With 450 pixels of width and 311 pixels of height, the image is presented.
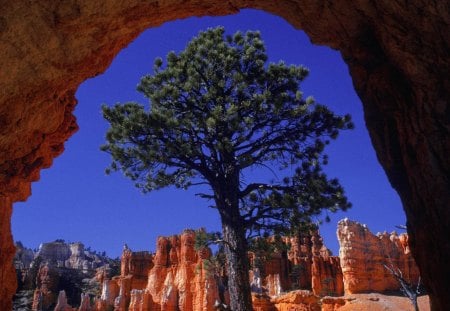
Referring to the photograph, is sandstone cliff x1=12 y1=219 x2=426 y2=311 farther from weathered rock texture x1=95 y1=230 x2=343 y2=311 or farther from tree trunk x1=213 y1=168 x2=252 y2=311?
tree trunk x1=213 y1=168 x2=252 y2=311

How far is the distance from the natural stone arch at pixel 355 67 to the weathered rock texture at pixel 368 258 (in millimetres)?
43485

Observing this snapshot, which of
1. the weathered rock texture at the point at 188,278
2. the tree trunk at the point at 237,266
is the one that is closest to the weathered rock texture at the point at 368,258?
the weathered rock texture at the point at 188,278

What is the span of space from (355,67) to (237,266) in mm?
8100

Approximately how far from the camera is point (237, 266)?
13.3 metres

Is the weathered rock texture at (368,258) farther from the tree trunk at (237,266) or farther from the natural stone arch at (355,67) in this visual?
the natural stone arch at (355,67)

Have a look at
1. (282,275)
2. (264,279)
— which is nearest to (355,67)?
(264,279)

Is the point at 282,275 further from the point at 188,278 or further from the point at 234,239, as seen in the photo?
the point at 234,239

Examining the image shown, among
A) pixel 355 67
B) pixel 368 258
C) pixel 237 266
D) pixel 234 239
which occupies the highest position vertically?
pixel 368 258

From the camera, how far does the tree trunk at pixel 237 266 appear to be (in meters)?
12.9

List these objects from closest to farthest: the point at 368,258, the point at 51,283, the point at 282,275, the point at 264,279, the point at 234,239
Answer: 1. the point at 234,239
2. the point at 368,258
3. the point at 264,279
4. the point at 282,275
5. the point at 51,283

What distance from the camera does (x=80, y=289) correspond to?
221 feet

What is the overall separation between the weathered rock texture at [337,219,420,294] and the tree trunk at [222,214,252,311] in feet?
120

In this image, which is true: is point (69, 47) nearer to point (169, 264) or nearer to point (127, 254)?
point (169, 264)

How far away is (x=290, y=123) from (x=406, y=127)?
969 centimetres
